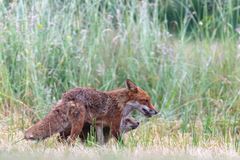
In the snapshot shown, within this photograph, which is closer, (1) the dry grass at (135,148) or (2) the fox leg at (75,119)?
(1) the dry grass at (135,148)

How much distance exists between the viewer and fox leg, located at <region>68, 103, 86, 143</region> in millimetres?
7648

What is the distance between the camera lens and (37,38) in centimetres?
1044

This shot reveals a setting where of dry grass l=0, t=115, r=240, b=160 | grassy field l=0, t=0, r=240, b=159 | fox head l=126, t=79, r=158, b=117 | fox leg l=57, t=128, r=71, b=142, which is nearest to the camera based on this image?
dry grass l=0, t=115, r=240, b=160

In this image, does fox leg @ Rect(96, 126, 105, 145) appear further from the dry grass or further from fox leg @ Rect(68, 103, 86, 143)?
fox leg @ Rect(68, 103, 86, 143)

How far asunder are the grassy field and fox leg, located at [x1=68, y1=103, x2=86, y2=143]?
4.80 feet

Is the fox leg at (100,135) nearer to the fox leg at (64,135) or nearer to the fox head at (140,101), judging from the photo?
the fox leg at (64,135)

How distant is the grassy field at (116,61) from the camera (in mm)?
9812

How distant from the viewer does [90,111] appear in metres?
7.91

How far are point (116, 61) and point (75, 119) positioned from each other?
310 cm

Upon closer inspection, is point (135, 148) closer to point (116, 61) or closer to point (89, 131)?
point (89, 131)

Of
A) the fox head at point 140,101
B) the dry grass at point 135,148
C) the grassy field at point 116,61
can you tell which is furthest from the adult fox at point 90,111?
the grassy field at point 116,61

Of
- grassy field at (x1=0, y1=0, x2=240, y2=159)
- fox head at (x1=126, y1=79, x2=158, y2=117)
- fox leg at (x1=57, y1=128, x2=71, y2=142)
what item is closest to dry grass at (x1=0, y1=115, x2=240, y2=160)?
fox leg at (x1=57, y1=128, x2=71, y2=142)

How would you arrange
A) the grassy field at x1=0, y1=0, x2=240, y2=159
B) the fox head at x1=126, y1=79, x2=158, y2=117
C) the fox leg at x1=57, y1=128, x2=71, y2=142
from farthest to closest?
the grassy field at x1=0, y1=0, x2=240, y2=159 → the fox head at x1=126, y1=79, x2=158, y2=117 → the fox leg at x1=57, y1=128, x2=71, y2=142

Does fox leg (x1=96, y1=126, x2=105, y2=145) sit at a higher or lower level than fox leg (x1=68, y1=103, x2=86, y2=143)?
lower
